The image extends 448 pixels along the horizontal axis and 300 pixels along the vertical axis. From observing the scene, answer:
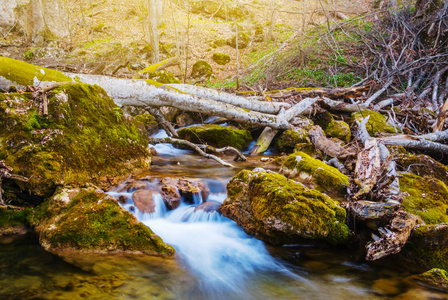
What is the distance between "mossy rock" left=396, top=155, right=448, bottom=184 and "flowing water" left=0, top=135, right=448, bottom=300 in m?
2.92

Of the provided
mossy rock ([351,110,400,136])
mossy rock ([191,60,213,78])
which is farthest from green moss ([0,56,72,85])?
mossy rock ([191,60,213,78])

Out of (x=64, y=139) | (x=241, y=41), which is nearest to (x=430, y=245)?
(x=64, y=139)

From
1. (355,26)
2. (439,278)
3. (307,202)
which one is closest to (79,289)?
(307,202)

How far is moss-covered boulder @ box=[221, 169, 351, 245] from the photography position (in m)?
3.63

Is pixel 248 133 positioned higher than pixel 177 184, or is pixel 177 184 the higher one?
pixel 248 133

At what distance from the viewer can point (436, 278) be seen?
121 inches

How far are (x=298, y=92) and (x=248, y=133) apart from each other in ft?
9.35

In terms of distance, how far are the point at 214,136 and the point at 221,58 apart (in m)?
10.8

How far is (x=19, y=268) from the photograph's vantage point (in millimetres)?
3148

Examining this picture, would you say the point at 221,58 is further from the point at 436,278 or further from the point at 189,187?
the point at 436,278

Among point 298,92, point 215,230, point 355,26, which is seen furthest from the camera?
point 355,26

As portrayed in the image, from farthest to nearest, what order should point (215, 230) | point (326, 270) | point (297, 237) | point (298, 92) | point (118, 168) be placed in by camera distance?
point (298, 92) → point (118, 168) → point (215, 230) → point (297, 237) → point (326, 270)

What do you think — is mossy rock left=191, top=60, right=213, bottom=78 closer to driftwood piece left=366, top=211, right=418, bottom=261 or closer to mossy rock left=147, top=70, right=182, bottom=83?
mossy rock left=147, top=70, right=182, bottom=83

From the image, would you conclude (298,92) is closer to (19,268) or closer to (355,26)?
(355,26)
